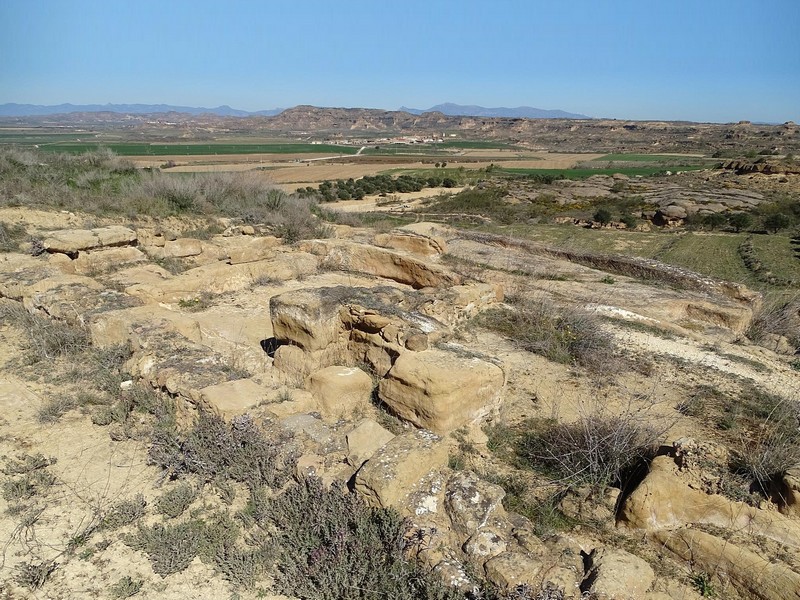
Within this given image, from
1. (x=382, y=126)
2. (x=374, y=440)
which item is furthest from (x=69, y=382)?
(x=382, y=126)

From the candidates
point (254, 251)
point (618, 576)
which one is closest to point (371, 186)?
point (254, 251)

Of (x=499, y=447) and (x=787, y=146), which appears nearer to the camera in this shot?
(x=499, y=447)

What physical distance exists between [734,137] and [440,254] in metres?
124

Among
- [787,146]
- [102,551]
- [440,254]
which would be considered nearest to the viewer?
[102,551]

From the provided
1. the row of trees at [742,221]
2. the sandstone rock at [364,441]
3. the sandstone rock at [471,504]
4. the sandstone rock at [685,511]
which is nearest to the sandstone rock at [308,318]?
the sandstone rock at [364,441]

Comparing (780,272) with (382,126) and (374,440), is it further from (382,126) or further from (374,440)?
(382,126)

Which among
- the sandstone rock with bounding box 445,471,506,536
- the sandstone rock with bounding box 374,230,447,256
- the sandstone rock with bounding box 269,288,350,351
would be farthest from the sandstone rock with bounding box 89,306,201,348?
the sandstone rock with bounding box 374,230,447,256

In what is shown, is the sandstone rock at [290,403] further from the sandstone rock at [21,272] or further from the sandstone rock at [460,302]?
the sandstone rock at [21,272]

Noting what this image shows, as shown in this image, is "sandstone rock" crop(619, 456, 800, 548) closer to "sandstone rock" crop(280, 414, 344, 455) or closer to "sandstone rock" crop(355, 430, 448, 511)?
"sandstone rock" crop(355, 430, 448, 511)

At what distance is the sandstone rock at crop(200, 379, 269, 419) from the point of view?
13.0 ft

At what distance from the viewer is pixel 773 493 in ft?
11.4

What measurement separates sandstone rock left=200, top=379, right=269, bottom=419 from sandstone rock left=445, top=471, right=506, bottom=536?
1.82 metres

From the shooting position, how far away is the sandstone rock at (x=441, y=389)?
4215 mm

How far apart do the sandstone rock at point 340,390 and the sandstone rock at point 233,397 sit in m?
0.50
